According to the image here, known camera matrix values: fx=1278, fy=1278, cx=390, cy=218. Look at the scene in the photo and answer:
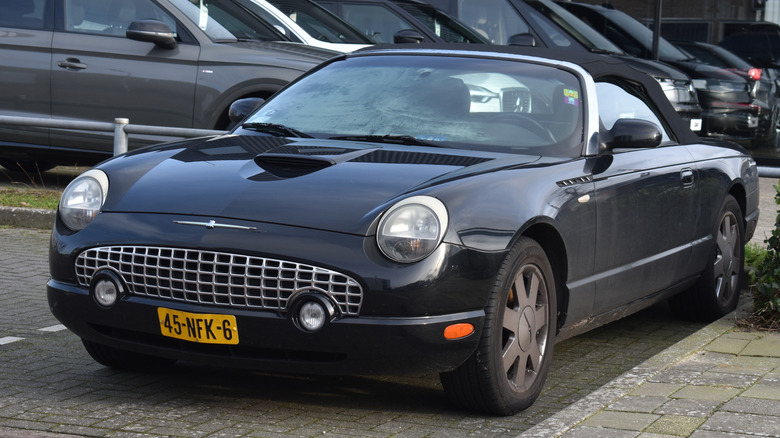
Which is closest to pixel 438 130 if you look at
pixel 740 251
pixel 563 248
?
pixel 563 248

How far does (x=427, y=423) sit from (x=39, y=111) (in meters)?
6.80

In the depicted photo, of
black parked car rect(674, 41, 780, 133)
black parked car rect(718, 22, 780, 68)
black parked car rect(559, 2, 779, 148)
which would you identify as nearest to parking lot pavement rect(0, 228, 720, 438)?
black parked car rect(559, 2, 779, 148)

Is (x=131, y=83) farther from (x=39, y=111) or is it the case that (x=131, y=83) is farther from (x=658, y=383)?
(x=658, y=383)

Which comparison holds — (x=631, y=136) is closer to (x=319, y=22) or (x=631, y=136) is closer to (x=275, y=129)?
(x=275, y=129)

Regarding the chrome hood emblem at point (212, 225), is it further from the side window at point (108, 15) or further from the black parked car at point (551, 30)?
the black parked car at point (551, 30)

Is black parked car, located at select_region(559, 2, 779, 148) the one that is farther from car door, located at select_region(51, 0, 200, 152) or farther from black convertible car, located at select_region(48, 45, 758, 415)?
black convertible car, located at select_region(48, 45, 758, 415)

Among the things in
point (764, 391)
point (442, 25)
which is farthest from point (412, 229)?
point (442, 25)

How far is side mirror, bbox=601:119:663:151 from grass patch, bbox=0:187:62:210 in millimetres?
5530

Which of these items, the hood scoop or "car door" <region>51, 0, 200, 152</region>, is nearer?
the hood scoop

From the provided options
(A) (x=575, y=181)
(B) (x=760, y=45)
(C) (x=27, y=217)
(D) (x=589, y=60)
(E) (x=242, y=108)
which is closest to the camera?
A: (A) (x=575, y=181)

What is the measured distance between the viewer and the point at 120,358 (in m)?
5.43

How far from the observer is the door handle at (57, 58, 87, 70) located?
1049cm

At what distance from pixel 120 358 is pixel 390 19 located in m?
8.37

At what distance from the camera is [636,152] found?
19.8 ft
